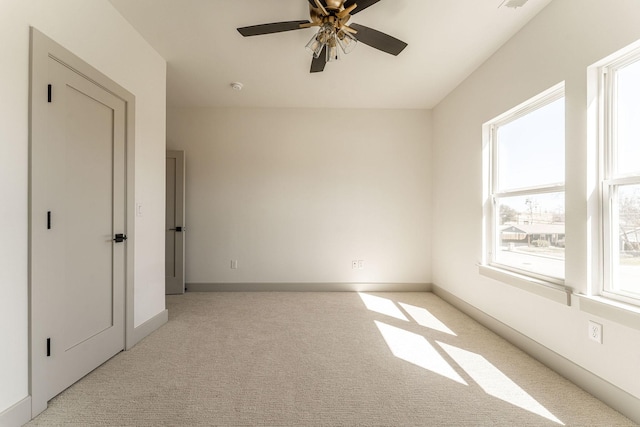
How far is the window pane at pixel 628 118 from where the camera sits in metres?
1.78

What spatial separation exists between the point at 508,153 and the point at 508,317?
1.57 metres

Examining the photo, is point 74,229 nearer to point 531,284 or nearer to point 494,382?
point 494,382

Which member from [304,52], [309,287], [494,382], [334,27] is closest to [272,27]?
[334,27]

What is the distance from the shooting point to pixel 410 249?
4.58 metres

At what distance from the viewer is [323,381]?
6.72 ft

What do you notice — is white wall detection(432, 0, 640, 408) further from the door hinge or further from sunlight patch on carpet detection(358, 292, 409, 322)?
the door hinge

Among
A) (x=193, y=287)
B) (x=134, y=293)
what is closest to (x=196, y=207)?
(x=193, y=287)

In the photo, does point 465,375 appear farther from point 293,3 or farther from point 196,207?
point 196,207

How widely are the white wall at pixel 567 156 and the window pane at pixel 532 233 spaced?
206mm

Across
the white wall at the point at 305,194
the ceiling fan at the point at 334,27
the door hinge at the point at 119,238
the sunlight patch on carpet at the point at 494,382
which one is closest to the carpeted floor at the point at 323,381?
the sunlight patch on carpet at the point at 494,382

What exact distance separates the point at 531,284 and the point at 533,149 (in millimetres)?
1160

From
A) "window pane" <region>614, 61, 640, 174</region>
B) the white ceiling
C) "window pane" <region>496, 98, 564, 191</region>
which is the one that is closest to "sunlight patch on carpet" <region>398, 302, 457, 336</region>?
"window pane" <region>496, 98, 564, 191</region>

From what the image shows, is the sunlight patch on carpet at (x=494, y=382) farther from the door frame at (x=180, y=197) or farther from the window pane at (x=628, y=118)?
the door frame at (x=180, y=197)

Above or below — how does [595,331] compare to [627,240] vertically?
below
